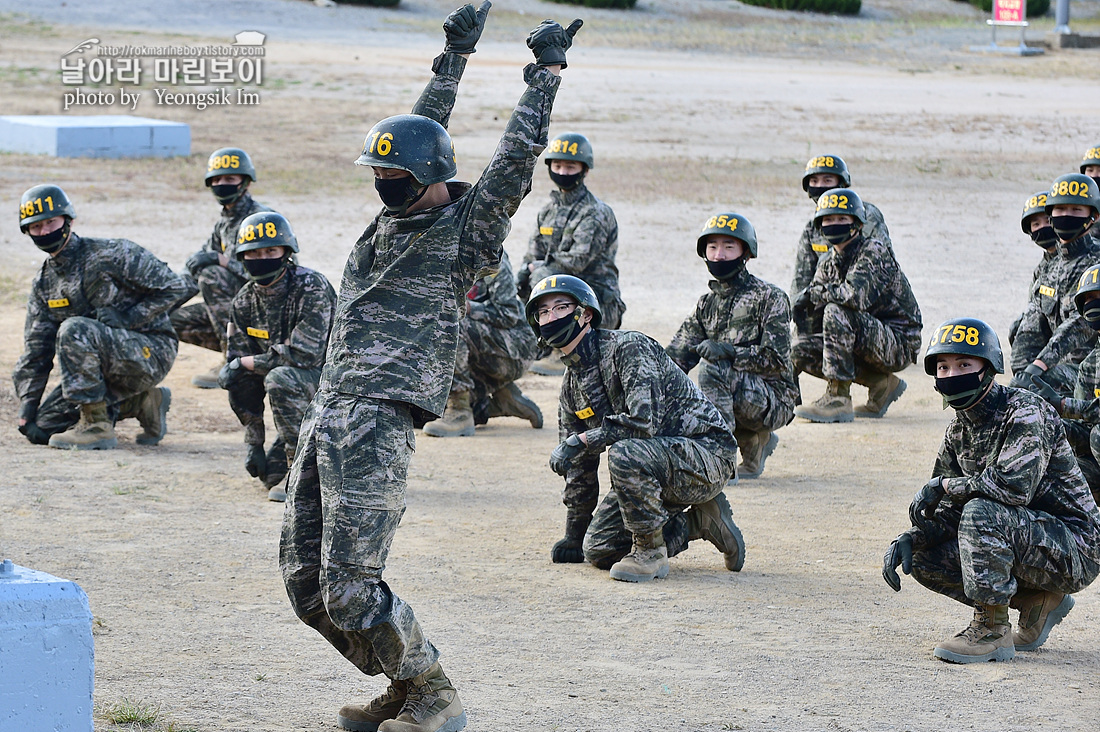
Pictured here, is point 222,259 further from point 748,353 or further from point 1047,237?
point 1047,237

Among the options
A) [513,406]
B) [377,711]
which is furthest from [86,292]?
[377,711]

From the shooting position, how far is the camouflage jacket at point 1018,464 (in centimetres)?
718

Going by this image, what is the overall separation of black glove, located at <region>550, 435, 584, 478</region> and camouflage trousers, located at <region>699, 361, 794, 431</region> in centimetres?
259

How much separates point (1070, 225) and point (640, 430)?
5.06 meters

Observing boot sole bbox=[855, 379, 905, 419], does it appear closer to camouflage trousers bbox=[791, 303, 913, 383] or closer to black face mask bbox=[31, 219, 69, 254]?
camouflage trousers bbox=[791, 303, 913, 383]

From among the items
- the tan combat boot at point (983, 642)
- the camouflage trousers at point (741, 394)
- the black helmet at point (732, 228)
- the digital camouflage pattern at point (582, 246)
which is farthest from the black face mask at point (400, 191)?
the digital camouflage pattern at point (582, 246)

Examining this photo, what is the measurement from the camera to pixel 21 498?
10062mm

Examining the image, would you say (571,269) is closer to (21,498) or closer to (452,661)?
(21,498)

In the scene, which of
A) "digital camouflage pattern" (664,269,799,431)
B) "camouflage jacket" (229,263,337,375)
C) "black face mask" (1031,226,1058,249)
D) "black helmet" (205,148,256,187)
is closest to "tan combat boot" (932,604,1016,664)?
"digital camouflage pattern" (664,269,799,431)

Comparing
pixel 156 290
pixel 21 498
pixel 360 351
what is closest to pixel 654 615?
pixel 360 351

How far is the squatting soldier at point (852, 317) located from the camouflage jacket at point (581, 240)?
1936mm

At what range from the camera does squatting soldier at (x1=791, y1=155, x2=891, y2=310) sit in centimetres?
1324

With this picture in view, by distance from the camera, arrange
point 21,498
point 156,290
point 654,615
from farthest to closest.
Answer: point 156,290, point 21,498, point 654,615

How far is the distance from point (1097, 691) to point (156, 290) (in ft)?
24.9
